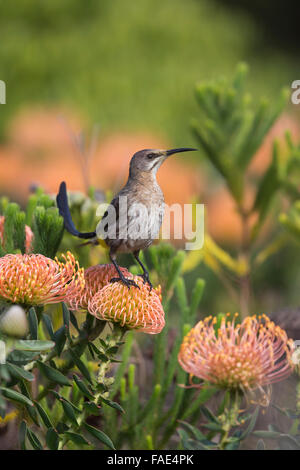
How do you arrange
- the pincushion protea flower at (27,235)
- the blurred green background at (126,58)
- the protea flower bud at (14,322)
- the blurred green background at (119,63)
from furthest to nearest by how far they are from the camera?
the blurred green background at (126,58)
the blurred green background at (119,63)
the pincushion protea flower at (27,235)
the protea flower bud at (14,322)

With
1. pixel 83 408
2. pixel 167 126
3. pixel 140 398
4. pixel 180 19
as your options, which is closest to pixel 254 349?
pixel 83 408

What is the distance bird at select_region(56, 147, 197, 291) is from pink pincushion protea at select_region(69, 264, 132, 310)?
0.01m

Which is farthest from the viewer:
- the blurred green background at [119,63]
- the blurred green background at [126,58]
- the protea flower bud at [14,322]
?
the blurred green background at [126,58]

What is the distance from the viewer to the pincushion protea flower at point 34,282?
395 mm

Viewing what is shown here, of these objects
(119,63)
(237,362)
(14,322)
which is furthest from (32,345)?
(119,63)

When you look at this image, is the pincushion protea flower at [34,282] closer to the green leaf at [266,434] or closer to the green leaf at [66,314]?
the green leaf at [66,314]

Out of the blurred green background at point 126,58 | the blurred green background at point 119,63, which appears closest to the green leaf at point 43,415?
the blurred green background at point 119,63

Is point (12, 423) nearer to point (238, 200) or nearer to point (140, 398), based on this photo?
point (140, 398)

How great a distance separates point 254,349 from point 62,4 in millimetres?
4076

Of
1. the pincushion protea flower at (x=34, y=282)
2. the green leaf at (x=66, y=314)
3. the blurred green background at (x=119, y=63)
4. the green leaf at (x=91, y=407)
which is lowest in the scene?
the green leaf at (x=91, y=407)

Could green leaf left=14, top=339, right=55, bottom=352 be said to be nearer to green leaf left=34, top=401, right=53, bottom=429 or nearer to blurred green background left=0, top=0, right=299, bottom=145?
green leaf left=34, top=401, right=53, bottom=429

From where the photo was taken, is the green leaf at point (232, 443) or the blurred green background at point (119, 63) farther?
the blurred green background at point (119, 63)

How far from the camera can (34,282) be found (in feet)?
1.30

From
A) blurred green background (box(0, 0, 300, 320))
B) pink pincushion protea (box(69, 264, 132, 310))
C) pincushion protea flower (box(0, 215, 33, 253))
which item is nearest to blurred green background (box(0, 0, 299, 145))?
blurred green background (box(0, 0, 300, 320))
